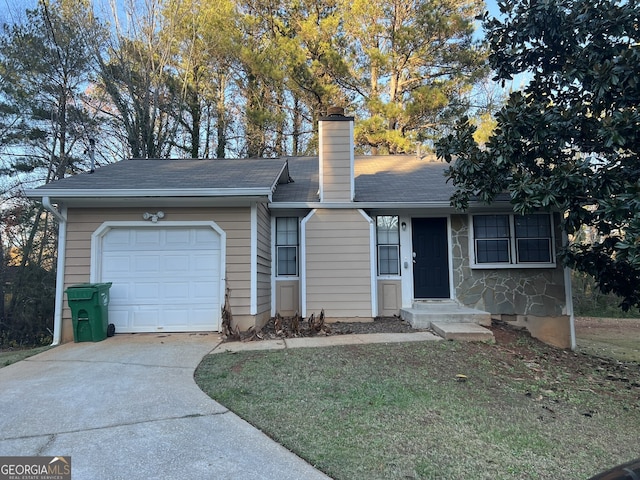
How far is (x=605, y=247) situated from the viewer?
674 centimetres

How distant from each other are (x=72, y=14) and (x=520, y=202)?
1568 centimetres

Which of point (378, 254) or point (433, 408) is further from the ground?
point (378, 254)

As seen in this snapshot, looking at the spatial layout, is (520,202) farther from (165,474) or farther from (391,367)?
(165,474)

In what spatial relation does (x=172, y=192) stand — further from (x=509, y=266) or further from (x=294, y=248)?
(x=509, y=266)

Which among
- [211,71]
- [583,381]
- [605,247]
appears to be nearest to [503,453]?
[583,381]

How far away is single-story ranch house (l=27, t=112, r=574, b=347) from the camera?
7215mm

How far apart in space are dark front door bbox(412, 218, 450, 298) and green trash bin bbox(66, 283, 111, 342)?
5.84 meters

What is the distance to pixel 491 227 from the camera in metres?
8.67

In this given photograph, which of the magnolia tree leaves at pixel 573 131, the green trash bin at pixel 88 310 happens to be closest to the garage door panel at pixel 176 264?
the green trash bin at pixel 88 310

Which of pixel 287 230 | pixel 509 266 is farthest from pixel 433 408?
pixel 287 230

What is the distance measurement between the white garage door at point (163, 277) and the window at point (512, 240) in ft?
17.4

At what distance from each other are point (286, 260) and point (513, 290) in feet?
15.5

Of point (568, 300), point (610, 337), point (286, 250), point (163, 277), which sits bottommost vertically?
point (610, 337)

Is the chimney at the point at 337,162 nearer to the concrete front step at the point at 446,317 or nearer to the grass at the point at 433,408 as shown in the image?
the concrete front step at the point at 446,317
